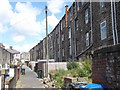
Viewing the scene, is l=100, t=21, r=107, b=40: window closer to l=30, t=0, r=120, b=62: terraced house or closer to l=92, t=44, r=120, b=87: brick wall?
l=30, t=0, r=120, b=62: terraced house

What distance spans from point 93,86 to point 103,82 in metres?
0.73

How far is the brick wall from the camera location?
198 inches

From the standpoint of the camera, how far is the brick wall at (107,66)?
503 cm

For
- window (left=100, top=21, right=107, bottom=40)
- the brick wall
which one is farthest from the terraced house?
the brick wall

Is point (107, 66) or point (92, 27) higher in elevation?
point (92, 27)

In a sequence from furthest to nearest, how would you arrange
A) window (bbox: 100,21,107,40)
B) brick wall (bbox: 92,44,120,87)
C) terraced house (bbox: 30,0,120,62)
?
window (bbox: 100,21,107,40), terraced house (bbox: 30,0,120,62), brick wall (bbox: 92,44,120,87)

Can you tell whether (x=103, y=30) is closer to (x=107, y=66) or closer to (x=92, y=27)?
(x=92, y=27)

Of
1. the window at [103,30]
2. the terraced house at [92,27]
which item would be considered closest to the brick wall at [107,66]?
the terraced house at [92,27]

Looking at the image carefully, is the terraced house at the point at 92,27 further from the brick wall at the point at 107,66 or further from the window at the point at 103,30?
A: the brick wall at the point at 107,66

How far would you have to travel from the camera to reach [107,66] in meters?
5.52

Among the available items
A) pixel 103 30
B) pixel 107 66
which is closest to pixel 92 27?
pixel 103 30

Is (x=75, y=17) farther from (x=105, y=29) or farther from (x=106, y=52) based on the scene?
(x=106, y=52)

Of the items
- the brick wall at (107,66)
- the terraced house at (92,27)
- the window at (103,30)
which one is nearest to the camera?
the brick wall at (107,66)

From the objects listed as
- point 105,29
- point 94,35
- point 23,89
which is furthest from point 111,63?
point 94,35
